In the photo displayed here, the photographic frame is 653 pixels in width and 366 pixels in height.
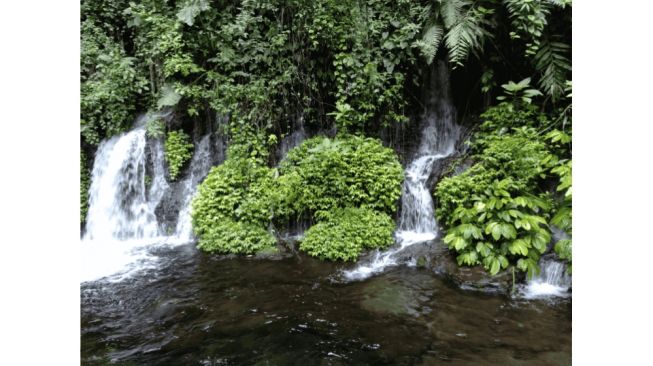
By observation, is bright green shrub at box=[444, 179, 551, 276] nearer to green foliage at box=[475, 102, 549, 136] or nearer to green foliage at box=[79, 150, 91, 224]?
green foliage at box=[475, 102, 549, 136]

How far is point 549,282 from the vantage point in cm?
564

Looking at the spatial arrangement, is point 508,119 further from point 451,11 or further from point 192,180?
point 192,180

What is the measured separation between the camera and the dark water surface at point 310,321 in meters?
4.16

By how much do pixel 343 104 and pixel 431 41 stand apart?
82.7 inches

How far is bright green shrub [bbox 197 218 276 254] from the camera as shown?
7371mm

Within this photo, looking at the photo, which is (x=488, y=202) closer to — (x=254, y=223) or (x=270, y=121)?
(x=254, y=223)

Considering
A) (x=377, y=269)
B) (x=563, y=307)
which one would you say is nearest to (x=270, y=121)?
(x=377, y=269)

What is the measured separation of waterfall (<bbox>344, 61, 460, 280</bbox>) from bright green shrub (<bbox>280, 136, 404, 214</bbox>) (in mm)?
380

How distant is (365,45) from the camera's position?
8.45 metres

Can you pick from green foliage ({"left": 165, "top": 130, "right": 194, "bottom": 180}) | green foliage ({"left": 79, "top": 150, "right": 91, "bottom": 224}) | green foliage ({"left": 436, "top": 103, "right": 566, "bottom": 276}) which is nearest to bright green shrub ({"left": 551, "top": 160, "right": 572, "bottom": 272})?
green foliage ({"left": 436, "top": 103, "right": 566, "bottom": 276})

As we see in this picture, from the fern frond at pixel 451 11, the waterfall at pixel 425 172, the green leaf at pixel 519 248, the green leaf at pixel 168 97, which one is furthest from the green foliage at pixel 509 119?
the green leaf at pixel 168 97

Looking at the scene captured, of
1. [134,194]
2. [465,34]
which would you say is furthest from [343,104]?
[134,194]

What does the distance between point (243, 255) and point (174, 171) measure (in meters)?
3.07

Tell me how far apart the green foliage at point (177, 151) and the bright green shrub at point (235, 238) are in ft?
6.80
